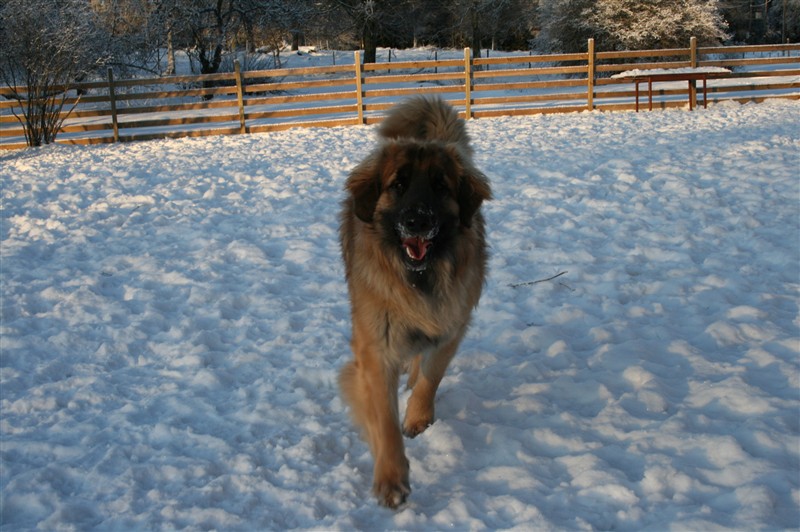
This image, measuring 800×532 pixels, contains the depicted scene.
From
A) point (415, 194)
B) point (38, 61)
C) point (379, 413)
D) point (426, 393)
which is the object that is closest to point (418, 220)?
point (415, 194)

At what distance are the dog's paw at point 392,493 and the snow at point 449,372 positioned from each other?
4 centimetres

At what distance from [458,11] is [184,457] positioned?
38.7 metres

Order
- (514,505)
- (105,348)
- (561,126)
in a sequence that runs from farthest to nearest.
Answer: (561,126) < (105,348) < (514,505)

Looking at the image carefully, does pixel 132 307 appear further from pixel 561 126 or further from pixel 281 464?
pixel 561 126

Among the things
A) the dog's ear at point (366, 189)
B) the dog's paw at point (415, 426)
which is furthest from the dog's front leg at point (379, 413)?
the dog's ear at point (366, 189)

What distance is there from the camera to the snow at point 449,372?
281cm

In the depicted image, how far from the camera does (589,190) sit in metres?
8.16

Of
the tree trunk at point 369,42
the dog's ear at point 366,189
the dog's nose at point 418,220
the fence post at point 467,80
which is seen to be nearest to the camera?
the dog's nose at point 418,220

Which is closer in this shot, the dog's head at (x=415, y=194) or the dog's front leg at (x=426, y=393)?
the dog's head at (x=415, y=194)

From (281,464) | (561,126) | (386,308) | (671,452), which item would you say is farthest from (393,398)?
(561,126)

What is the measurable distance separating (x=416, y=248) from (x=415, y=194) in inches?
Result: 9.9

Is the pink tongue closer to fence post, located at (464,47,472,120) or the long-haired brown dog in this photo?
the long-haired brown dog

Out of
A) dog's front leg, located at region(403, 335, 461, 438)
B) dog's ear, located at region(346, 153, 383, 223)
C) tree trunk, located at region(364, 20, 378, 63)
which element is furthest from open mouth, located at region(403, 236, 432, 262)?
tree trunk, located at region(364, 20, 378, 63)

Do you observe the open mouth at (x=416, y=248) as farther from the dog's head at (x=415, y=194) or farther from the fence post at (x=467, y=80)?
the fence post at (x=467, y=80)
